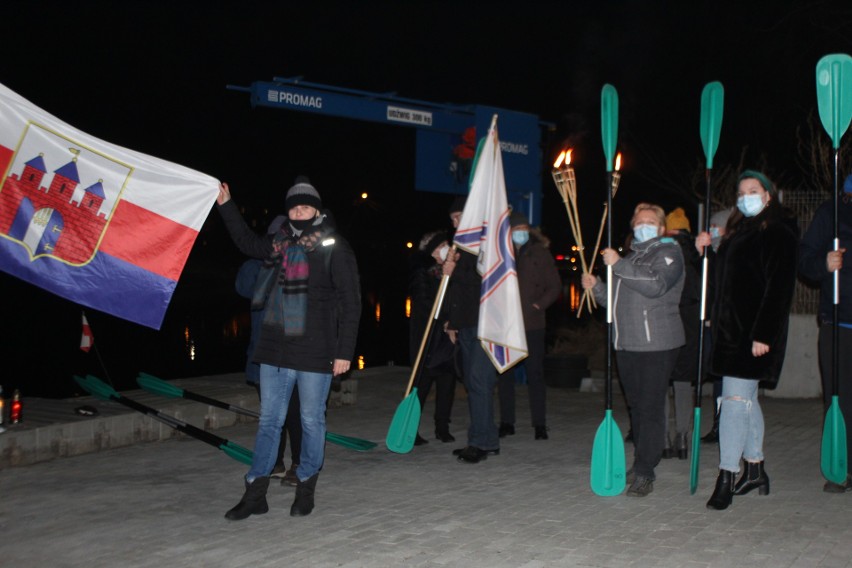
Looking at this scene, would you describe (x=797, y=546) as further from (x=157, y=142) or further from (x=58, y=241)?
(x=157, y=142)

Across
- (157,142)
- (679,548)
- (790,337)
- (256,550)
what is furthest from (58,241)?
(157,142)

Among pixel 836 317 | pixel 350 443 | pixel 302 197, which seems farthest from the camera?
pixel 350 443

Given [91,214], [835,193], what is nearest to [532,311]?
[835,193]

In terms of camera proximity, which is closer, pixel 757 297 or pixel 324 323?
pixel 324 323

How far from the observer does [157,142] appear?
57250 millimetres

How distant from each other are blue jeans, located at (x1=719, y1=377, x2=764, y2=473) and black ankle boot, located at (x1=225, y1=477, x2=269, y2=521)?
9.80 ft

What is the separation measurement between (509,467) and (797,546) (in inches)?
111

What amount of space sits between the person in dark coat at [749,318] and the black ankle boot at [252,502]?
2870 mm

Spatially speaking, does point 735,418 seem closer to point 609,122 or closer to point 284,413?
point 609,122

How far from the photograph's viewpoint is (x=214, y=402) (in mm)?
9336

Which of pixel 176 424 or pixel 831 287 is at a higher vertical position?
pixel 831 287

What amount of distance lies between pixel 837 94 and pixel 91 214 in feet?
16.9

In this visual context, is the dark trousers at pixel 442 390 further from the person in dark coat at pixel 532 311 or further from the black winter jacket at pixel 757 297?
the black winter jacket at pixel 757 297

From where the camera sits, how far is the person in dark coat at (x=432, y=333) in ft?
30.6
